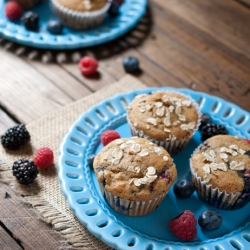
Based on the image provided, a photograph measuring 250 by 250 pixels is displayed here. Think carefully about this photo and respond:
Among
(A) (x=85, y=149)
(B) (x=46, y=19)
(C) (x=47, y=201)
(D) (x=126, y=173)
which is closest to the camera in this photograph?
(D) (x=126, y=173)

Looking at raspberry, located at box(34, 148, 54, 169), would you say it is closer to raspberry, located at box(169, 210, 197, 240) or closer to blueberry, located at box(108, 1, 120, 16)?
raspberry, located at box(169, 210, 197, 240)

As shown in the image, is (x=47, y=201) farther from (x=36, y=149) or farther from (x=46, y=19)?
(x=46, y=19)

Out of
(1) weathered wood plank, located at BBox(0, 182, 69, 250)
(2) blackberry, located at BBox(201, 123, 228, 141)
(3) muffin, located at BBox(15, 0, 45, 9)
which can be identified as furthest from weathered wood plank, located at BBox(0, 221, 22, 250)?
(3) muffin, located at BBox(15, 0, 45, 9)

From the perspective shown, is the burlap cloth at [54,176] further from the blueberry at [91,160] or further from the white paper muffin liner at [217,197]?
the white paper muffin liner at [217,197]

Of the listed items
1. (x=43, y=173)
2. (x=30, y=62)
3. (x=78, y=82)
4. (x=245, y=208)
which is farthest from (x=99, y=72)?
(x=245, y=208)

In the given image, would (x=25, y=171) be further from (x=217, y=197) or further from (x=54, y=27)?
(x=54, y=27)

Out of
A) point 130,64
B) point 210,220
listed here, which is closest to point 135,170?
point 210,220
